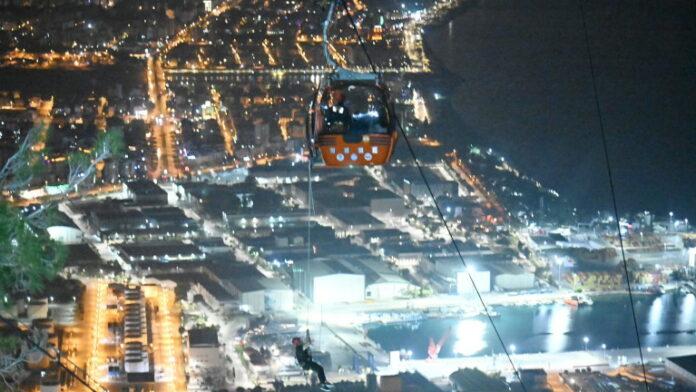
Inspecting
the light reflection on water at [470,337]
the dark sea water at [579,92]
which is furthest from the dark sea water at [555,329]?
the dark sea water at [579,92]

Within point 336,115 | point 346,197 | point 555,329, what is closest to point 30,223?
point 336,115

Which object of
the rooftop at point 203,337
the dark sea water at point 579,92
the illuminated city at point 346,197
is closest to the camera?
the illuminated city at point 346,197

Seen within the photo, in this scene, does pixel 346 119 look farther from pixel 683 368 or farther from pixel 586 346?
pixel 586 346

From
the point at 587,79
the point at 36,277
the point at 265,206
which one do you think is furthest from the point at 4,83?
the point at 36,277

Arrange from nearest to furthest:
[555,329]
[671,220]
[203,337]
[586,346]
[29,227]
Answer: [29,227]
[203,337]
[586,346]
[555,329]
[671,220]

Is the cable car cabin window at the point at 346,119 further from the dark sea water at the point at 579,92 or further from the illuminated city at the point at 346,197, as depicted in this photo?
the dark sea water at the point at 579,92

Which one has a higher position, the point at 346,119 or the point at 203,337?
the point at 203,337
